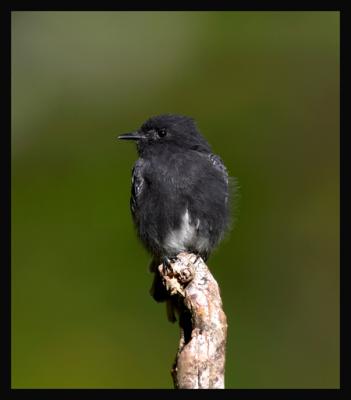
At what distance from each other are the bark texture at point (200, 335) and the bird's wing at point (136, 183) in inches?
78.0

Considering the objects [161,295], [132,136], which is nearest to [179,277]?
[161,295]

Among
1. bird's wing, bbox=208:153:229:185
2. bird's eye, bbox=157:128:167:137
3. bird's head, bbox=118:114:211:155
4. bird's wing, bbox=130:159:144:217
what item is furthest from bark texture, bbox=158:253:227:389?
bird's eye, bbox=157:128:167:137

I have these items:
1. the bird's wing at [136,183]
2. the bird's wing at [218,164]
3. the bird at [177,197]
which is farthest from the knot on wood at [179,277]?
the bird's wing at [218,164]

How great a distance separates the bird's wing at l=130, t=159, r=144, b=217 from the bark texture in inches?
78.0

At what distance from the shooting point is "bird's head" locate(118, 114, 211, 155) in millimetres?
9234

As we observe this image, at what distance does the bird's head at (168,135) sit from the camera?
30.3 feet

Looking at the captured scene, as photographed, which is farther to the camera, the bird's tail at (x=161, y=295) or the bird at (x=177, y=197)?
the bird at (x=177, y=197)

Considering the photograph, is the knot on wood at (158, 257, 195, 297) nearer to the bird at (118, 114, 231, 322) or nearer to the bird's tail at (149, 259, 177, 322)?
the bird's tail at (149, 259, 177, 322)

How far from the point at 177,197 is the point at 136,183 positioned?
560mm

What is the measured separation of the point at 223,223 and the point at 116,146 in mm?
4591

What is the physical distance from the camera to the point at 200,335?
20.7 ft

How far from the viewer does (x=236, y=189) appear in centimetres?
941

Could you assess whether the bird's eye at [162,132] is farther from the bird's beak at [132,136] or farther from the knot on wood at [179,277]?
the knot on wood at [179,277]

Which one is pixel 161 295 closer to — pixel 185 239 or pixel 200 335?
pixel 185 239
